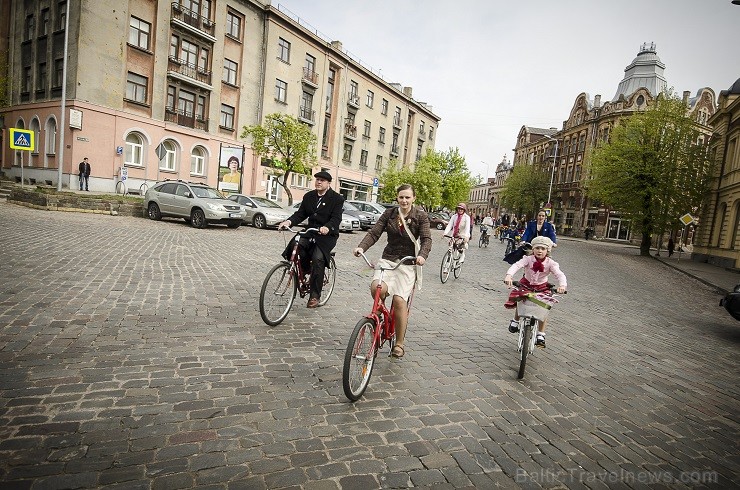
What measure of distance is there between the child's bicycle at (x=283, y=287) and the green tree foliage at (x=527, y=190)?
2396 inches

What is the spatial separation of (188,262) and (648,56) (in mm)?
68071

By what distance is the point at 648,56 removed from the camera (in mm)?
55188

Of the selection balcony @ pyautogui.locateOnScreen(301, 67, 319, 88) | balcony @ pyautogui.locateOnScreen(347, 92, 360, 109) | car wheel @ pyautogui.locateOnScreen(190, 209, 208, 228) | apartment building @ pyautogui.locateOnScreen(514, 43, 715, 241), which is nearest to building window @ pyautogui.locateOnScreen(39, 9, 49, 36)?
balcony @ pyautogui.locateOnScreen(301, 67, 319, 88)

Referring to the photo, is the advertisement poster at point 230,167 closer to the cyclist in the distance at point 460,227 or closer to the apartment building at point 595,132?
the cyclist in the distance at point 460,227

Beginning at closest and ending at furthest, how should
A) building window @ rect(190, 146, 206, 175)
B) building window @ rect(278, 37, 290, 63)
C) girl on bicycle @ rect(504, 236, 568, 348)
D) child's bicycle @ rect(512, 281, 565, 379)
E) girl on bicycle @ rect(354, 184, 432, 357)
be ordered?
girl on bicycle @ rect(354, 184, 432, 357), child's bicycle @ rect(512, 281, 565, 379), girl on bicycle @ rect(504, 236, 568, 348), building window @ rect(190, 146, 206, 175), building window @ rect(278, 37, 290, 63)

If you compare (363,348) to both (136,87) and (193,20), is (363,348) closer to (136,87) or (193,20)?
(136,87)

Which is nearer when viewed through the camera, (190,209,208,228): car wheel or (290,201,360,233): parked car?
(190,209,208,228): car wheel

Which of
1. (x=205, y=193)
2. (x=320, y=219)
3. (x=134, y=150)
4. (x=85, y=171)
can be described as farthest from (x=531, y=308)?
(x=134, y=150)

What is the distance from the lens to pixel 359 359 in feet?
11.5

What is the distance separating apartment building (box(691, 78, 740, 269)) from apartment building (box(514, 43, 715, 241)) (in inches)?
769

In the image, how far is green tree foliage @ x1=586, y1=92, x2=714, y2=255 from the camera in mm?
27375

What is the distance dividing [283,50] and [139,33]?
11989 mm

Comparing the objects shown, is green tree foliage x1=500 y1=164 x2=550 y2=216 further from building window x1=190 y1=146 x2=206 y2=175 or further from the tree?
building window x1=190 y1=146 x2=206 y2=175

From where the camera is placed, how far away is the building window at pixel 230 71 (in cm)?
2981
